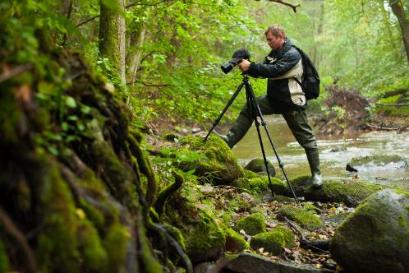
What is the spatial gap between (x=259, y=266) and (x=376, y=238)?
901mm

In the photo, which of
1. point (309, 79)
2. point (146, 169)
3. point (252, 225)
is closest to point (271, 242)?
point (252, 225)

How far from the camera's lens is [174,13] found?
6.46 m

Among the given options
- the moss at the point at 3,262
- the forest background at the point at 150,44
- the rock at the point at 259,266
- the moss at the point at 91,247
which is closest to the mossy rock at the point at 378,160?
the forest background at the point at 150,44

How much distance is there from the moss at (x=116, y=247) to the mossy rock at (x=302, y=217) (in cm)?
345

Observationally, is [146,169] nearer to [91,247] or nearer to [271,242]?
[91,247]

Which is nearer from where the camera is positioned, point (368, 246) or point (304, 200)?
point (368, 246)

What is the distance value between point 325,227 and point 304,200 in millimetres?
1513

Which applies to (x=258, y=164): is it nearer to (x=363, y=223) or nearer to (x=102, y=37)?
(x=102, y=37)

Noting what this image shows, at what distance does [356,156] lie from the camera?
10.8 metres

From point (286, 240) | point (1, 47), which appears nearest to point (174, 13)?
point (286, 240)

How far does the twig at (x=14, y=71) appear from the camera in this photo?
67.3 inches

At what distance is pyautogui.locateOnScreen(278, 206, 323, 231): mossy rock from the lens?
506cm

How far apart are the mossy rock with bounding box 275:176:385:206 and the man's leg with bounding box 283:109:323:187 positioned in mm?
136

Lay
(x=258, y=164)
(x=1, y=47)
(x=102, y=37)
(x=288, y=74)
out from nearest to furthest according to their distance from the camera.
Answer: (x=1, y=47)
(x=102, y=37)
(x=288, y=74)
(x=258, y=164)
